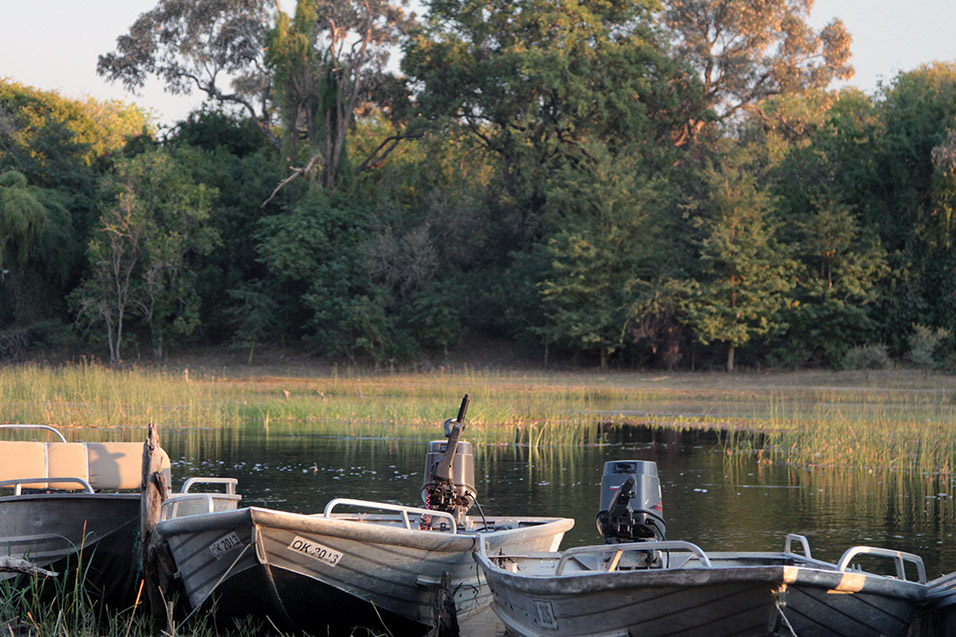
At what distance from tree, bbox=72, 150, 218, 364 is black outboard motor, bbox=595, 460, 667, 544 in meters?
37.2

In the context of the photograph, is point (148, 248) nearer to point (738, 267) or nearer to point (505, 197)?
point (505, 197)

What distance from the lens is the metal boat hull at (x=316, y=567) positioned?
27.2ft

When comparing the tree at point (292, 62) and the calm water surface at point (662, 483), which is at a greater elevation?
the tree at point (292, 62)

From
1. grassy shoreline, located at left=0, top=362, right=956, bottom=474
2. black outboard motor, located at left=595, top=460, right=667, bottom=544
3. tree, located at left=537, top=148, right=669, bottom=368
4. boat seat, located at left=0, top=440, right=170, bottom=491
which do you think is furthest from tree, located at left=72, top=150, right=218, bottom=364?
black outboard motor, located at left=595, top=460, right=667, bottom=544

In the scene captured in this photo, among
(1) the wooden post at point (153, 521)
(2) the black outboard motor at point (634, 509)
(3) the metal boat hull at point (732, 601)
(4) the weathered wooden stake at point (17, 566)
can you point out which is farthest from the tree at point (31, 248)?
(3) the metal boat hull at point (732, 601)

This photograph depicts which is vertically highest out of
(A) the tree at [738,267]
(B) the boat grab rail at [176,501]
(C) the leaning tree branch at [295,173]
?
(C) the leaning tree branch at [295,173]

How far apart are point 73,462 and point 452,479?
3563 millimetres

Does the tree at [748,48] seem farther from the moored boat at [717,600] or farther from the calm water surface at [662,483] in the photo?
the moored boat at [717,600]

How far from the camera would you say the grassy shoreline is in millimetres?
20328

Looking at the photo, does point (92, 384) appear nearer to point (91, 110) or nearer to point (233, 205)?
point (233, 205)

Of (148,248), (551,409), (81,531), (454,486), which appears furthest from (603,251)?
(81,531)

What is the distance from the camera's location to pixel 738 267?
4103 cm

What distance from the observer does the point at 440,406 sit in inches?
1041

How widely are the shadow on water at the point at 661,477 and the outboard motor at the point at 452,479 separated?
2.71 meters
